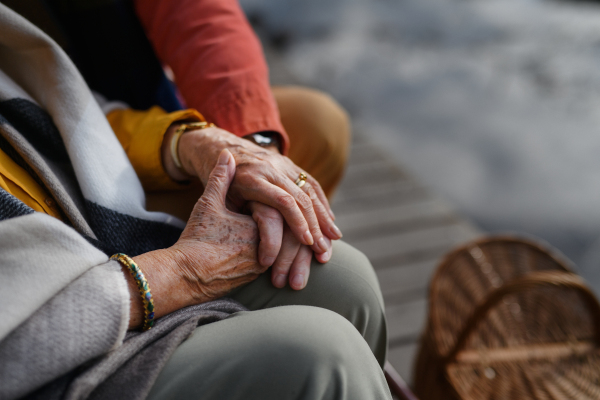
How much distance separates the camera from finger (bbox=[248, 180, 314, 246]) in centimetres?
56

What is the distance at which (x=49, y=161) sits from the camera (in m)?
0.59

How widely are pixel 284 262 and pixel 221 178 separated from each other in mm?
152

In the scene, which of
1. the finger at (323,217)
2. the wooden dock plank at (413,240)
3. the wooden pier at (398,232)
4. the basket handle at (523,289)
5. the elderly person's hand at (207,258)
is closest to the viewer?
the elderly person's hand at (207,258)

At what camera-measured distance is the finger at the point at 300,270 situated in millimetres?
564

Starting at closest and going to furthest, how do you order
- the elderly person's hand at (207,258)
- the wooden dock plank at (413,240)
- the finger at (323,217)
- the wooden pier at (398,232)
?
the elderly person's hand at (207,258) < the finger at (323,217) < the wooden pier at (398,232) < the wooden dock plank at (413,240)

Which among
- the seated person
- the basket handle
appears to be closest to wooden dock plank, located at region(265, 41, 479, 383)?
the basket handle

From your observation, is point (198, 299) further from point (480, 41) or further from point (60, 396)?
point (480, 41)

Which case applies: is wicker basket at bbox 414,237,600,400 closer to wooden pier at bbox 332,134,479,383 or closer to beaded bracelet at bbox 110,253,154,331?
wooden pier at bbox 332,134,479,383

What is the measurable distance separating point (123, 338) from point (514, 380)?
81 centimetres

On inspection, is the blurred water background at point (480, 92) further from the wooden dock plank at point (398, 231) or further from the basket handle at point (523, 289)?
the basket handle at point (523, 289)

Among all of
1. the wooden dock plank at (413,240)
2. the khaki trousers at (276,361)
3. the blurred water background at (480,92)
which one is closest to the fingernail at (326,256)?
the khaki trousers at (276,361)

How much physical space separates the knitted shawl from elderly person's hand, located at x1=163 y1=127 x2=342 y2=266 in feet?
0.31

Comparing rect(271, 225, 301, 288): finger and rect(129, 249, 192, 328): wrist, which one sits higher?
rect(129, 249, 192, 328): wrist

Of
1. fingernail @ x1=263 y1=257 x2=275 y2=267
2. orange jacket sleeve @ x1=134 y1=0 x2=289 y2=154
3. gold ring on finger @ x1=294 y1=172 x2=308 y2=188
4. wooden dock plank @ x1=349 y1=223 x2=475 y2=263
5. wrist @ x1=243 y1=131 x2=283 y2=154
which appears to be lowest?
wooden dock plank @ x1=349 y1=223 x2=475 y2=263
